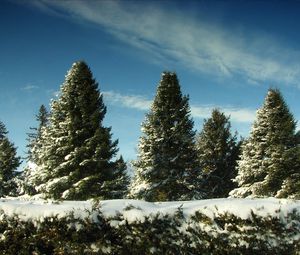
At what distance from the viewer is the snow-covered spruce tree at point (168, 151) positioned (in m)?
28.6

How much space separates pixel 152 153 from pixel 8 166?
762 inches

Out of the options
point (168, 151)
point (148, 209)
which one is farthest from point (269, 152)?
point (148, 209)

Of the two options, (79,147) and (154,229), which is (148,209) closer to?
(154,229)

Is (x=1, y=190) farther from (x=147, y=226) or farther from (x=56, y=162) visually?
(x=147, y=226)

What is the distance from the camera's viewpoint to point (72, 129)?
27.1m

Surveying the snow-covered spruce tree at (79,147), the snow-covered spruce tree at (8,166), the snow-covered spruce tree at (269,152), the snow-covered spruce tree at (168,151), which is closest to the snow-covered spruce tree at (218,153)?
the snow-covered spruce tree at (269,152)

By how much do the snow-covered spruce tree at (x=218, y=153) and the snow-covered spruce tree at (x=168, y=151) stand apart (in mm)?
6733

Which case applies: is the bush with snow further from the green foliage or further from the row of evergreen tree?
the row of evergreen tree

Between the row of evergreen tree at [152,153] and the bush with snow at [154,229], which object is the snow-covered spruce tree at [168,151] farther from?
the bush with snow at [154,229]

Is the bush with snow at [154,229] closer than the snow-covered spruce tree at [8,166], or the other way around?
the bush with snow at [154,229]

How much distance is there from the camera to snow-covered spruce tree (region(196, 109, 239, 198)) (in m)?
36.5

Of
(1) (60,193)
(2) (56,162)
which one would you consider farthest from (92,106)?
(1) (60,193)

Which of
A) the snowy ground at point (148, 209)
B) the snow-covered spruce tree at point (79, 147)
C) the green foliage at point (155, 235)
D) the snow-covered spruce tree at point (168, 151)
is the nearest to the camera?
the green foliage at point (155, 235)

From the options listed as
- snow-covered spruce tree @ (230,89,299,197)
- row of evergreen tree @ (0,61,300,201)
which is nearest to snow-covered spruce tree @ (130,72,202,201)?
row of evergreen tree @ (0,61,300,201)
